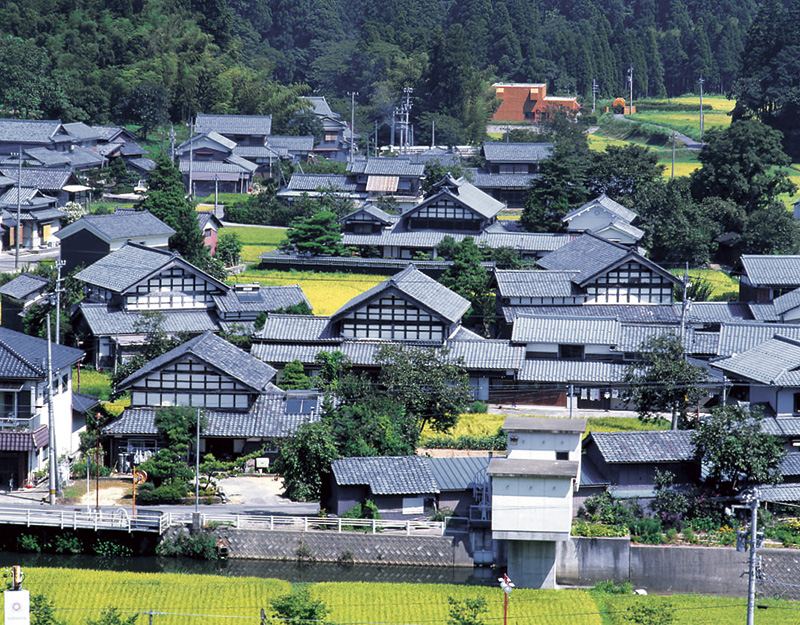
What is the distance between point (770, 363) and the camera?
113 feet

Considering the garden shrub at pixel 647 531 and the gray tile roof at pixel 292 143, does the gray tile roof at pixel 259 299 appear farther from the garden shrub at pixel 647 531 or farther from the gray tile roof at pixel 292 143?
the gray tile roof at pixel 292 143

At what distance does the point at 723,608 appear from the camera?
25.9 metres

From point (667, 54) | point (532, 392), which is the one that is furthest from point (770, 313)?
point (667, 54)

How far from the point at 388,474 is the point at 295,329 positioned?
480 inches

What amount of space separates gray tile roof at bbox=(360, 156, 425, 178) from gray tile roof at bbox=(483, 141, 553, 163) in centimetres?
460

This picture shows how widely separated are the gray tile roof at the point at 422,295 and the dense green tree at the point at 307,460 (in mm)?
10152

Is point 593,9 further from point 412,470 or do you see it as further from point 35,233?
point 412,470

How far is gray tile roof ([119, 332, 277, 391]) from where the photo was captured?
34.4 meters

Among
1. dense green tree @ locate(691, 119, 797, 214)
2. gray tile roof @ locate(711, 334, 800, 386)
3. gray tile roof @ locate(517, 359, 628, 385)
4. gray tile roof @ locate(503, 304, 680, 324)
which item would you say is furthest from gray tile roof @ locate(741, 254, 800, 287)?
dense green tree @ locate(691, 119, 797, 214)

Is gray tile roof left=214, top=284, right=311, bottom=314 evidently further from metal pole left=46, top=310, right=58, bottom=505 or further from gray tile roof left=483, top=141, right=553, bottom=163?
gray tile roof left=483, top=141, right=553, bottom=163

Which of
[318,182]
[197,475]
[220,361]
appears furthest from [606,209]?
[197,475]

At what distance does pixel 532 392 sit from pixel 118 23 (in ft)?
206

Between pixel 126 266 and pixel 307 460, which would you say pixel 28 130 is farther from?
pixel 307 460

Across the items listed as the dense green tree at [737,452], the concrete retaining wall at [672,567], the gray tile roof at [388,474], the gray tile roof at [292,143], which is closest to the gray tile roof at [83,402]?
the gray tile roof at [388,474]
